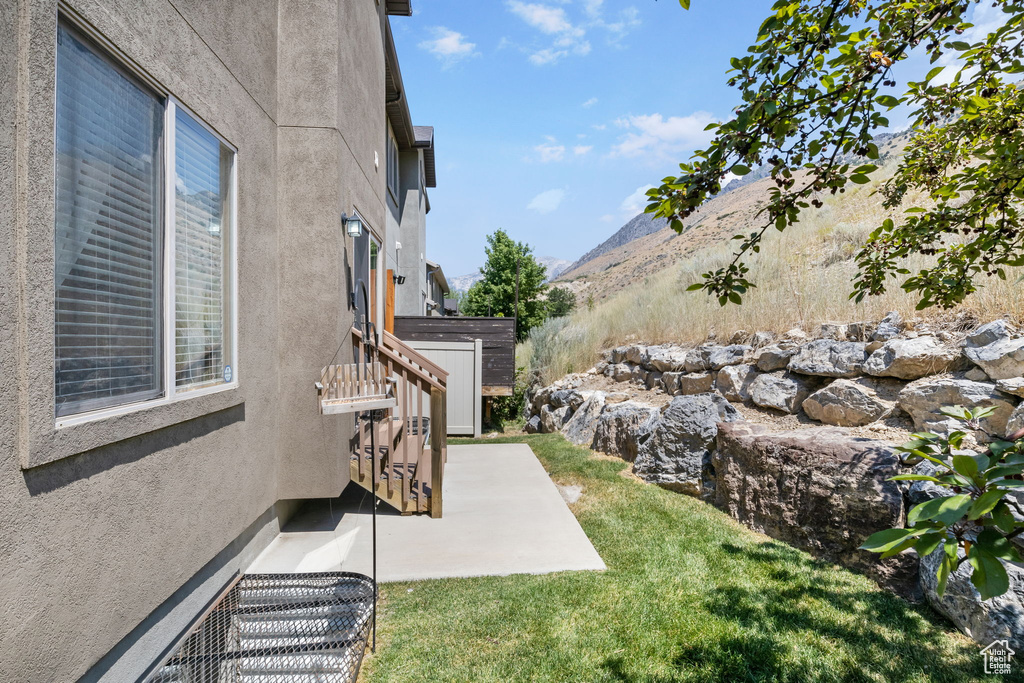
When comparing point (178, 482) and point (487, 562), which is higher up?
point (178, 482)

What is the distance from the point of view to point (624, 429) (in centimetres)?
751

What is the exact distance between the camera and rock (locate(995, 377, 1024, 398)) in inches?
168

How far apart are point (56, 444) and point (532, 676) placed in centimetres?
251

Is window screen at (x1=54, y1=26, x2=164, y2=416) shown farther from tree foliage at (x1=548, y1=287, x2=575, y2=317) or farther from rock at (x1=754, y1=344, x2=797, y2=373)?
tree foliage at (x1=548, y1=287, x2=575, y2=317)

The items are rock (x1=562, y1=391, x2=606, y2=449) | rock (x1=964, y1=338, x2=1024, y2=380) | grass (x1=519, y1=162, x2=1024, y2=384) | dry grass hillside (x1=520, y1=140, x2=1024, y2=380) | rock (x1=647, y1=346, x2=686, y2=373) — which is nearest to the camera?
→ rock (x1=964, y1=338, x2=1024, y2=380)

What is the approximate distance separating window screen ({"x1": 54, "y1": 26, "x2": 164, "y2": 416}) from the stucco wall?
5.9 inches

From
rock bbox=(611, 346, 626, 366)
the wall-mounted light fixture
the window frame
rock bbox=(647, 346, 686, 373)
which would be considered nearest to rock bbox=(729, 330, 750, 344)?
rock bbox=(647, 346, 686, 373)

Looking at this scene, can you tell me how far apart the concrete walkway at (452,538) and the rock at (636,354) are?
438cm

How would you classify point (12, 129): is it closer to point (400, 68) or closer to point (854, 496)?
point (854, 496)

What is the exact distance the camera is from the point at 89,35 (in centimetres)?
235

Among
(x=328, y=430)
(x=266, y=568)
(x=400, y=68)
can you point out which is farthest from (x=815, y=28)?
(x=400, y=68)

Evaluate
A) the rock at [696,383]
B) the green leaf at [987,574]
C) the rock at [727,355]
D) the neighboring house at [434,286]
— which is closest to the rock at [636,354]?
the rock at [696,383]

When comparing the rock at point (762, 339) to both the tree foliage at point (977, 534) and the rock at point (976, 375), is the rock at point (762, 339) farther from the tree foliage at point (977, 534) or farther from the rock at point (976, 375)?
the tree foliage at point (977, 534)

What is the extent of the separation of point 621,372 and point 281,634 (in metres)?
8.40
